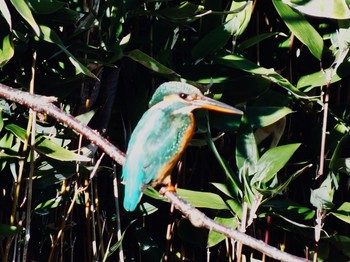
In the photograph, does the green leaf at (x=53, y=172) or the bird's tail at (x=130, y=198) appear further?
the green leaf at (x=53, y=172)

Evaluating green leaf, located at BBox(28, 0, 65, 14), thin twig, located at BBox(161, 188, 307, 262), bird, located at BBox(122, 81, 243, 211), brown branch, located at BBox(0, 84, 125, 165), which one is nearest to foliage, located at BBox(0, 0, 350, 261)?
green leaf, located at BBox(28, 0, 65, 14)

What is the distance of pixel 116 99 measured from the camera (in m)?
2.92

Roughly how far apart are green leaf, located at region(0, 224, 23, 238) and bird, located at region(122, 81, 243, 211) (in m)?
0.45

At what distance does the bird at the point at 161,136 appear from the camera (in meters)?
2.37

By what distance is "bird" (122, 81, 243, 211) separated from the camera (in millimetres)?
2367

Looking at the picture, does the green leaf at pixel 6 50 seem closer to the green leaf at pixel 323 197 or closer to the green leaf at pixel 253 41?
the green leaf at pixel 253 41

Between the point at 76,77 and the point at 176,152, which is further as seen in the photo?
the point at 76,77

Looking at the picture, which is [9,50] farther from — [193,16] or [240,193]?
[240,193]

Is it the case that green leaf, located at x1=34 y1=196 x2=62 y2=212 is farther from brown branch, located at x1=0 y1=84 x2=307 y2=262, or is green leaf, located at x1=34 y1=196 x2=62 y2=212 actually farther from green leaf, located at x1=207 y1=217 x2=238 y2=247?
brown branch, located at x1=0 y1=84 x2=307 y2=262

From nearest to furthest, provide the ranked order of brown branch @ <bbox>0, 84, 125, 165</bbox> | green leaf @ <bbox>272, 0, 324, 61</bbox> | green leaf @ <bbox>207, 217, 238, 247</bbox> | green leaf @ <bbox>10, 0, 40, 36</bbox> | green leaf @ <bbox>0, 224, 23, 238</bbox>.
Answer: brown branch @ <bbox>0, 84, 125, 165</bbox> → green leaf @ <bbox>10, 0, 40, 36</bbox> → green leaf @ <bbox>0, 224, 23, 238</bbox> → green leaf @ <bbox>272, 0, 324, 61</bbox> → green leaf @ <bbox>207, 217, 238, 247</bbox>

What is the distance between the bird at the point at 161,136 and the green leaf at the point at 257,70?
0.34 meters

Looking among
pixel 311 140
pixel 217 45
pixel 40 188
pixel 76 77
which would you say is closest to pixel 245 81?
pixel 217 45

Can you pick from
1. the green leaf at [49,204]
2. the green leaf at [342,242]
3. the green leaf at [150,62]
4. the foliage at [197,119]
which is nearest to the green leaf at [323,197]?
the foliage at [197,119]

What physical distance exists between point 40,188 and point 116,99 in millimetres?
415
